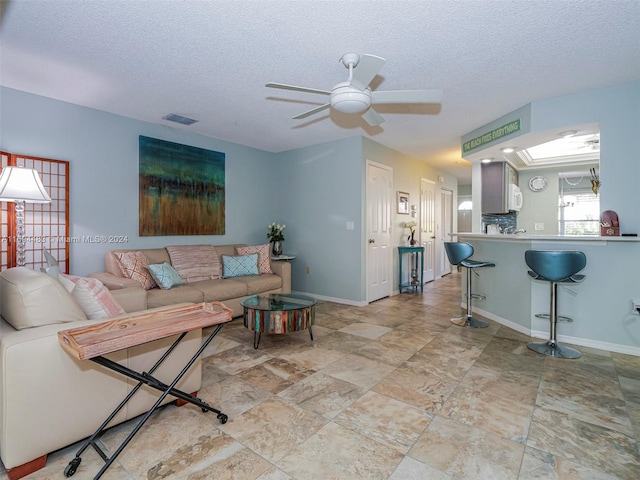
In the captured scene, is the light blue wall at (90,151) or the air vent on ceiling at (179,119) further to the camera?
the air vent on ceiling at (179,119)

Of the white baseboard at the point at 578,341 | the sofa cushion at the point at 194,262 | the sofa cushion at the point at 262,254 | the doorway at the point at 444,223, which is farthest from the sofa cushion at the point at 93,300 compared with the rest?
the doorway at the point at 444,223

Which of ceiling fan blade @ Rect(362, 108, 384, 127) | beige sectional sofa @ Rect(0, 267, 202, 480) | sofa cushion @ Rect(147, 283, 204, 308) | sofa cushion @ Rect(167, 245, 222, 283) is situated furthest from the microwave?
beige sectional sofa @ Rect(0, 267, 202, 480)

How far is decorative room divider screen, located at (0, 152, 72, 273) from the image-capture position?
312cm

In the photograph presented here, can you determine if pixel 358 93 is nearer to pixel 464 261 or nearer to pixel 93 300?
pixel 93 300

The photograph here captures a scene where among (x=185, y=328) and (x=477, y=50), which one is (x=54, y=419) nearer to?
(x=185, y=328)

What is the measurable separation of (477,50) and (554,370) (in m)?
2.64

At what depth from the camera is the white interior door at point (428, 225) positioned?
21.8 feet

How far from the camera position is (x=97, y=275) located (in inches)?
137

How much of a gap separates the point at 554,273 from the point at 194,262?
4.06m

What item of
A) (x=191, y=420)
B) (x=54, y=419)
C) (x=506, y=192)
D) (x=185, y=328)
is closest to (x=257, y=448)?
(x=191, y=420)

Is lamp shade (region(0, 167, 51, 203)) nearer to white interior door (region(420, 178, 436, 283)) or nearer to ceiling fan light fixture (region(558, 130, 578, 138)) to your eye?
ceiling fan light fixture (region(558, 130, 578, 138))

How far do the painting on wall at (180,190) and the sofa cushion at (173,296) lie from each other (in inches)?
42.1

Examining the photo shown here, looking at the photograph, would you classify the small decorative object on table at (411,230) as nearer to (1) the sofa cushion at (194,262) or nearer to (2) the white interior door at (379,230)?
(2) the white interior door at (379,230)

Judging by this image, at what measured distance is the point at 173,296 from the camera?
3.48m
